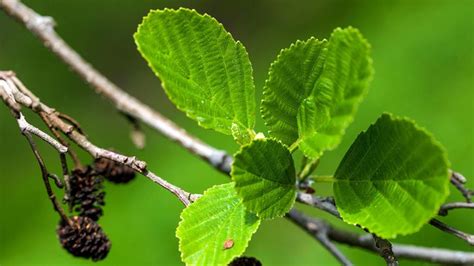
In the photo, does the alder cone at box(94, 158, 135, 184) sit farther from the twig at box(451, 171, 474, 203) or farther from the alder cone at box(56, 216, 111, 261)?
the twig at box(451, 171, 474, 203)

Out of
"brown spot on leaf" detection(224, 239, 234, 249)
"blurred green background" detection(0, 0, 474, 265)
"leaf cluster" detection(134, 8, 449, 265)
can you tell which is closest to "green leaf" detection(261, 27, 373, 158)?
"leaf cluster" detection(134, 8, 449, 265)

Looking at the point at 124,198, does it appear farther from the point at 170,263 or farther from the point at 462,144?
the point at 462,144

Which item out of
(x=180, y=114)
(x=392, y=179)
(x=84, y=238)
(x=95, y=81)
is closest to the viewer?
(x=392, y=179)

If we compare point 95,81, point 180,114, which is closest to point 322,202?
point 95,81

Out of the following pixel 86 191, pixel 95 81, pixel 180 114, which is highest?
pixel 180 114

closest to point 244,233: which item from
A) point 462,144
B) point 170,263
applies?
point 170,263

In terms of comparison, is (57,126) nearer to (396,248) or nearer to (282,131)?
(282,131)

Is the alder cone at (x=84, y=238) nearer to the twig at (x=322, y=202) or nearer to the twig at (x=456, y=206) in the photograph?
the twig at (x=322, y=202)

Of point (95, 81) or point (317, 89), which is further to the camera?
point (95, 81)
